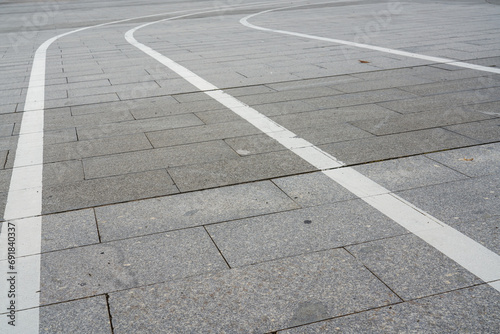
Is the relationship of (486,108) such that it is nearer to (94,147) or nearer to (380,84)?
(380,84)

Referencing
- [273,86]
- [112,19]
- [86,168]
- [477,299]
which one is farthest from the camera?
[112,19]

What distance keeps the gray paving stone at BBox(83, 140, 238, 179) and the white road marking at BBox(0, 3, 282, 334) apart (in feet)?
1.94

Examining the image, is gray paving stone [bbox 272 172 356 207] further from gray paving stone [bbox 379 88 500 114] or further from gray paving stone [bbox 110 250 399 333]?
gray paving stone [bbox 379 88 500 114]

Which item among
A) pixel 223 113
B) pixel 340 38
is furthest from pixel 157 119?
pixel 340 38

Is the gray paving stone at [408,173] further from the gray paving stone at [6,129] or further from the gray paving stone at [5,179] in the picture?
the gray paving stone at [6,129]

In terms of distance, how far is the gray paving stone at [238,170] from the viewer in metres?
5.25

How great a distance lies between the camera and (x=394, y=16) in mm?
19266

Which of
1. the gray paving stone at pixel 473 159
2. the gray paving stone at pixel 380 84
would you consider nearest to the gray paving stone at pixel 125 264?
the gray paving stone at pixel 473 159

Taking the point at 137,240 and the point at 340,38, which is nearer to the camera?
the point at 137,240

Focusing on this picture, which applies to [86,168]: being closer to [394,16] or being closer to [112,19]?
[394,16]

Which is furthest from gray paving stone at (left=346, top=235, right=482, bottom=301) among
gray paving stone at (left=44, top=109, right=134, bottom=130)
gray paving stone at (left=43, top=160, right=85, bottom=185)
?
gray paving stone at (left=44, top=109, right=134, bottom=130)

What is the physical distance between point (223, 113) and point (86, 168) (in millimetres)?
2443

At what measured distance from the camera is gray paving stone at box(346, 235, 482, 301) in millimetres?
3412

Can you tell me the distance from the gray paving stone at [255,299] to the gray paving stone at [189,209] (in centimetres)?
84
